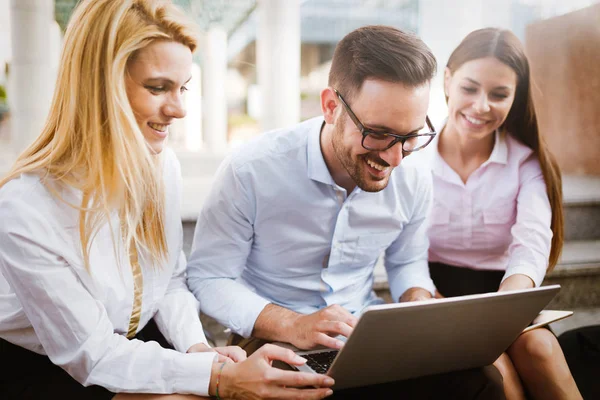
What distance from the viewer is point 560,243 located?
62.9 inches

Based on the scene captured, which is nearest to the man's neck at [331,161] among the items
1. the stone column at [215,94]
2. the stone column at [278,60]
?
the stone column at [278,60]

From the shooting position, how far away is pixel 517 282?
1389 mm

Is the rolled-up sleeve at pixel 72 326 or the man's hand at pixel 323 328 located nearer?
the rolled-up sleeve at pixel 72 326

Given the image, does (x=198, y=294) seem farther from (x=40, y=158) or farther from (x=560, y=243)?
(x=560, y=243)

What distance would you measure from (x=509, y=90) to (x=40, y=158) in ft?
4.00

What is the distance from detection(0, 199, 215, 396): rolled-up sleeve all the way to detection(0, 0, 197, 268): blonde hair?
69 millimetres

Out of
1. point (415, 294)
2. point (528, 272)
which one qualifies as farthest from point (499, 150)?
point (415, 294)

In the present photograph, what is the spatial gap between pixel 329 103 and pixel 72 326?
702mm

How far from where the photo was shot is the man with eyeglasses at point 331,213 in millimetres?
1103

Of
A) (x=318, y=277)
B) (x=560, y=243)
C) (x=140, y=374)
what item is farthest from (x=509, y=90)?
(x=140, y=374)

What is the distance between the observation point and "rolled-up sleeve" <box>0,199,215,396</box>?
2.88 ft

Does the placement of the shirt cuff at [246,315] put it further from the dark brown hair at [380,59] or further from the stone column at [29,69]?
the stone column at [29,69]

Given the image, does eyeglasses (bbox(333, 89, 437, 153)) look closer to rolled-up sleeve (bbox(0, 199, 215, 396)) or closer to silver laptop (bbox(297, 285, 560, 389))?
silver laptop (bbox(297, 285, 560, 389))

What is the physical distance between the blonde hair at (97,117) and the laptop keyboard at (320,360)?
1.46 feet
